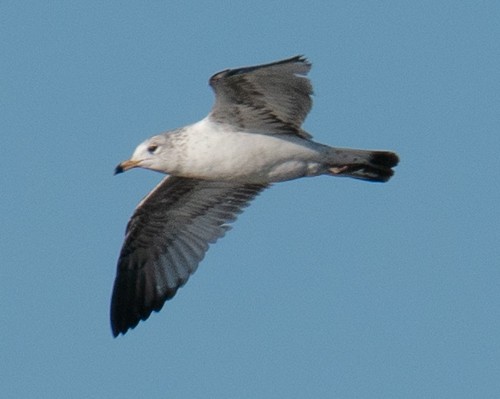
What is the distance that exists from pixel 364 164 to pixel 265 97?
114 centimetres

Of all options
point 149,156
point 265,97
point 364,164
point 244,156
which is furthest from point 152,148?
point 364,164

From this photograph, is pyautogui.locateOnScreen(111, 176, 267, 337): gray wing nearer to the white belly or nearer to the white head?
the white head

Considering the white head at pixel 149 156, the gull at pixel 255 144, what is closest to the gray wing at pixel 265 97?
the gull at pixel 255 144

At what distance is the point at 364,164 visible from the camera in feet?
37.3

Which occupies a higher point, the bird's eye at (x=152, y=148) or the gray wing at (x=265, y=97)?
the gray wing at (x=265, y=97)

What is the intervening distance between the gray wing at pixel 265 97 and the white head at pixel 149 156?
48 centimetres

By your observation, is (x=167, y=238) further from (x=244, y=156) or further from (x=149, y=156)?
(x=244, y=156)

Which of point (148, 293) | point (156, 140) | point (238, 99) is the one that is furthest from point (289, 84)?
point (148, 293)

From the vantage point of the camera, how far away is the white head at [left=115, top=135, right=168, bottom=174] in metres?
10.9

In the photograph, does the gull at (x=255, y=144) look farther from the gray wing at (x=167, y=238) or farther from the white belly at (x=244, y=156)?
the gray wing at (x=167, y=238)

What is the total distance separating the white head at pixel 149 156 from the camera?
10.9 meters

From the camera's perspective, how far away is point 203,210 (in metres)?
12.4

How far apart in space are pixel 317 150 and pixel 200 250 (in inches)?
76.3

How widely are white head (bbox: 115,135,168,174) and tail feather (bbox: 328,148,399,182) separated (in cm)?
135
